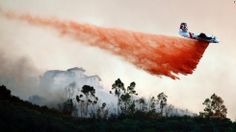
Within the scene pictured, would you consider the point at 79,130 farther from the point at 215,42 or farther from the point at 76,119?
the point at 215,42

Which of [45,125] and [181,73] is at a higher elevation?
[181,73]

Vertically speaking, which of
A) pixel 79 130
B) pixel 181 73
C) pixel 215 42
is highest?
pixel 215 42

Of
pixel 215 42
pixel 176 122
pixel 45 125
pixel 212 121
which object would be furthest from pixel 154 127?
pixel 215 42

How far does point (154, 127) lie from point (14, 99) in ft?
171

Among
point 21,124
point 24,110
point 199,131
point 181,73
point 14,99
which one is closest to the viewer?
point 181,73

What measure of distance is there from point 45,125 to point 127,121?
47277 millimetres

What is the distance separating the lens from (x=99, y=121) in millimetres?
194500

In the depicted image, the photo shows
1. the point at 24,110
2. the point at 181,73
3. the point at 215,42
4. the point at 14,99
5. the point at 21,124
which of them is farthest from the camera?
the point at 14,99

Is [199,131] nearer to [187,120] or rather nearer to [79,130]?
[187,120]

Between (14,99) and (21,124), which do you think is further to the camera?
(14,99)

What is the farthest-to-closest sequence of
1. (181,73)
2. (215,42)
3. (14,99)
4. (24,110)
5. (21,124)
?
(14,99) → (24,110) → (21,124) → (215,42) → (181,73)

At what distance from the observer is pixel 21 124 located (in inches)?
5640

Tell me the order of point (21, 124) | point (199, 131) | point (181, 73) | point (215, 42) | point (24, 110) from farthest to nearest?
point (199, 131)
point (24, 110)
point (21, 124)
point (215, 42)
point (181, 73)

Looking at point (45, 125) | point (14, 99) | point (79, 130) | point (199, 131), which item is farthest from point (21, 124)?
point (199, 131)
